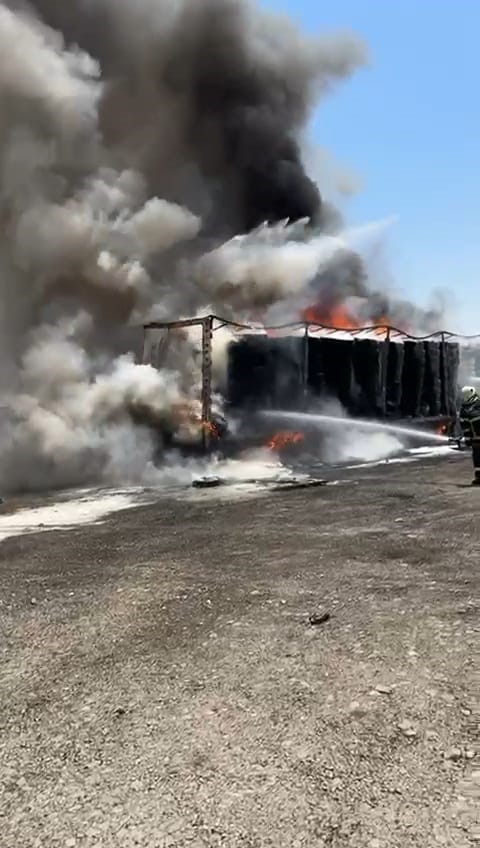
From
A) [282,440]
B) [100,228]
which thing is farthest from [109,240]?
[282,440]

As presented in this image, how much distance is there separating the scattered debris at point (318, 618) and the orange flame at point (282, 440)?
10593mm

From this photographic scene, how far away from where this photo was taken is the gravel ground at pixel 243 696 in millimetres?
2600

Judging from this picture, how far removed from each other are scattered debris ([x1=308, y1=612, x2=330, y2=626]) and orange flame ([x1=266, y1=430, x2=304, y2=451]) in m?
10.6

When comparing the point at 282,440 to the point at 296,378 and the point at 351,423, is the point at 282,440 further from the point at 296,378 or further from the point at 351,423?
the point at 351,423

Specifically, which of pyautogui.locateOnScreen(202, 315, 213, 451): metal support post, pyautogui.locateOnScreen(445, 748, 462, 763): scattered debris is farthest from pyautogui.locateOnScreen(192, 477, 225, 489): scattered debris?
pyautogui.locateOnScreen(445, 748, 462, 763): scattered debris

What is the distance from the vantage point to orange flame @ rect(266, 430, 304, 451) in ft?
50.4

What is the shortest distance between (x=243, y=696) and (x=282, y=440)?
476 inches

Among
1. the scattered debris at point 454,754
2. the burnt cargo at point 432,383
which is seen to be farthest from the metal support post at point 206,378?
the scattered debris at point 454,754

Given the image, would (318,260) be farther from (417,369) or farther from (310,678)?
(310,678)

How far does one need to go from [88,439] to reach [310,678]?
10215 millimetres

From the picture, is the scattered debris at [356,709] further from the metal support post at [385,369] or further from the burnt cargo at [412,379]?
the burnt cargo at [412,379]

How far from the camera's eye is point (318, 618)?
15.0 feet

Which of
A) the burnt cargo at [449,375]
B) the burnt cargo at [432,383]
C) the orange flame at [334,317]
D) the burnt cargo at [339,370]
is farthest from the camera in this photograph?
the orange flame at [334,317]

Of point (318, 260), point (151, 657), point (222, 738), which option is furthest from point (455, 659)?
point (318, 260)
